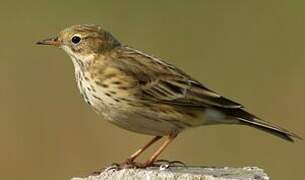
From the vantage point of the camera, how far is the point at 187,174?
6777 mm

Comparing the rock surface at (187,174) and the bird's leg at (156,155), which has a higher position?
the bird's leg at (156,155)

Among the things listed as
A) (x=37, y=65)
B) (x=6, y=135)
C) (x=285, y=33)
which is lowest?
(x=6, y=135)

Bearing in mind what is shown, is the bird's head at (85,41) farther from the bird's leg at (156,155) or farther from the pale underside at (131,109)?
the bird's leg at (156,155)

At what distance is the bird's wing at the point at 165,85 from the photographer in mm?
8719

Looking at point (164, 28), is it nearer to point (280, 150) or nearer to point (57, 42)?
point (280, 150)

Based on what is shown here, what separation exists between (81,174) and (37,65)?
3.60 m

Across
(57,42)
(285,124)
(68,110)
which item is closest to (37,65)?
(68,110)

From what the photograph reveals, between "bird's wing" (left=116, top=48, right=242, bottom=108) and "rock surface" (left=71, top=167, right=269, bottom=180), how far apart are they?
1.49 m

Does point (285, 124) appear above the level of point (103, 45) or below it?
above

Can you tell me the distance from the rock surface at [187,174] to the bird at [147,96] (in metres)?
1.30

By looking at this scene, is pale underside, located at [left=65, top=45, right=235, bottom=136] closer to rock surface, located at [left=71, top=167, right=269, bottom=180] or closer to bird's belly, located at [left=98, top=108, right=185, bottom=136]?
bird's belly, located at [left=98, top=108, right=185, bottom=136]

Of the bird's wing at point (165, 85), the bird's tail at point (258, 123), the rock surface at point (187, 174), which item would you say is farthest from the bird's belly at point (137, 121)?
the rock surface at point (187, 174)

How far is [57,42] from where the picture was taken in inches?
361

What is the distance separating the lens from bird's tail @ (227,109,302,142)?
28.3 ft
